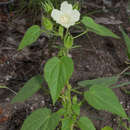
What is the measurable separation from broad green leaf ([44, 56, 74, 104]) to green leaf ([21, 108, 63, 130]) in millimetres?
245

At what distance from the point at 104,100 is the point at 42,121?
0.90 feet

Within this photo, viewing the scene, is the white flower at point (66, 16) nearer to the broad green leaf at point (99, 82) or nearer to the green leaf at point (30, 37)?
the green leaf at point (30, 37)

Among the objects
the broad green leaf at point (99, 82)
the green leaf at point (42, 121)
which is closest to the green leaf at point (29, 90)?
the green leaf at point (42, 121)

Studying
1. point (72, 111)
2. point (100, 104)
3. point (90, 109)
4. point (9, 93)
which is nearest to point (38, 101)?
point (9, 93)

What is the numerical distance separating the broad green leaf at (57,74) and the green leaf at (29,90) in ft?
0.83

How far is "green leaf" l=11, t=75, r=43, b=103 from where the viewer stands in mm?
1009

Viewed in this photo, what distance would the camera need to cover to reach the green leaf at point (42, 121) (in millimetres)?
943

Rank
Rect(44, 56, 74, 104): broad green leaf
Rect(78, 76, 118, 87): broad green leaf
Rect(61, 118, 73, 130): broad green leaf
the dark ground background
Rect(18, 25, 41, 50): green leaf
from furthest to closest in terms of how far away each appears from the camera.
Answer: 1. the dark ground background
2. Rect(78, 76, 118, 87): broad green leaf
3. Rect(61, 118, 73, 130): broad green leaf
4. Rect(18, 25, 41, 50): green leaf
5. Rect(44, 56, 74, 104): broad green leaf

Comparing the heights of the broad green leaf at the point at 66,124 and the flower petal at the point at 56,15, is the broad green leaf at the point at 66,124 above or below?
below

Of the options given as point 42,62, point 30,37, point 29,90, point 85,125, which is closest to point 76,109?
point 85,125

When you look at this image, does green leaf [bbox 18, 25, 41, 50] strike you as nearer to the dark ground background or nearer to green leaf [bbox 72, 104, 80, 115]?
green leaf [bbox 72, 104, 80, 115]

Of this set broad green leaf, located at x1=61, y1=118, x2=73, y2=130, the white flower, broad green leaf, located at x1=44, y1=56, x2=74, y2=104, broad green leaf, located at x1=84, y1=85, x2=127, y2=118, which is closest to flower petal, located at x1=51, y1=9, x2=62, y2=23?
the white flower

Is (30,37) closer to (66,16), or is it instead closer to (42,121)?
(66,16)

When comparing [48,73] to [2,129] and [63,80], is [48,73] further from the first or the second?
[2,129]
